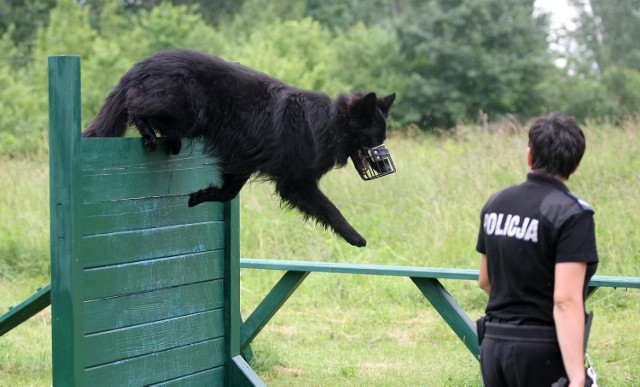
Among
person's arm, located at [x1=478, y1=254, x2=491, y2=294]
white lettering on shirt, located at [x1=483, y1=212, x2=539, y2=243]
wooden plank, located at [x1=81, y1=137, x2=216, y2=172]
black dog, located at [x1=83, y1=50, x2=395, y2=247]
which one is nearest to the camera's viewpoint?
white lettering on shirt, located at [x1=483, y1=212, x2=539, y2=243]

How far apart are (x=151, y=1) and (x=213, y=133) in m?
34.3

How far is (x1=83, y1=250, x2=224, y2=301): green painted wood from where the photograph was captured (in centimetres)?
371

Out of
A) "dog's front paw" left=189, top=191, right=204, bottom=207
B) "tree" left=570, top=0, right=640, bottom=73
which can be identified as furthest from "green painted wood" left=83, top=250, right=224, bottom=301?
"tree" left=570, top=0, right=640, bottom=73

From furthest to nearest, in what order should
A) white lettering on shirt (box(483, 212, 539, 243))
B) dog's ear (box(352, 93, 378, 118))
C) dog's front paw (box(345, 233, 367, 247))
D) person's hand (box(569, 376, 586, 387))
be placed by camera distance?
1. dog's front paw (box(345, 233, 367, 247))
2. dog's ear (box(352, 93, 378, 118))
3. white lettering on shirt (box(483, 212, 539, 243))
4. person's hand (box(569, 376, 586, 387))

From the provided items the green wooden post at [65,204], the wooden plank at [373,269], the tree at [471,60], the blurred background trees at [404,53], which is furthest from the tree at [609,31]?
the green wooden post at [65,204]

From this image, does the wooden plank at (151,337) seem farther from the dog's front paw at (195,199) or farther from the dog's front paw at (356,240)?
the dog's front paw at (356,240)

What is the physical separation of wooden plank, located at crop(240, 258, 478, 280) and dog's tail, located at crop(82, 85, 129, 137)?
1846 mm

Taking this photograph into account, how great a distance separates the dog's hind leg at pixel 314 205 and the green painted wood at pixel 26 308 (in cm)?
164

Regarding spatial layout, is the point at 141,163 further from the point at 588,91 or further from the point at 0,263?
the point at 588,91

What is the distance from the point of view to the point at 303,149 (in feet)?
13.4

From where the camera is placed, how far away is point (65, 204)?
3.47m

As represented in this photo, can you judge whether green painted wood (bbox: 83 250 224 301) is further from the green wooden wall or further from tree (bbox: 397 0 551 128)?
tree (bbox: 397 0 551 128)

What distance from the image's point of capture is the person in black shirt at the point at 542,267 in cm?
253

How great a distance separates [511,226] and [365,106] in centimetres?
166
